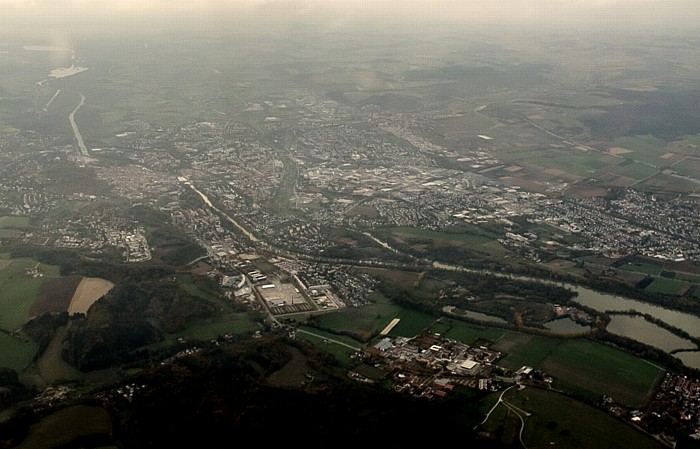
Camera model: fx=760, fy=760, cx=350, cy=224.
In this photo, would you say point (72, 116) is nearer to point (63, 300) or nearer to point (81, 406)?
point (63, 300)

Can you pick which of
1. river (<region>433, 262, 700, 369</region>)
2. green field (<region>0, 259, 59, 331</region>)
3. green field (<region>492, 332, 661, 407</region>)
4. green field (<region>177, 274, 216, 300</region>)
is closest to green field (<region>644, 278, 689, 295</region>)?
river (<region>433, 262, 700, 369</region>)

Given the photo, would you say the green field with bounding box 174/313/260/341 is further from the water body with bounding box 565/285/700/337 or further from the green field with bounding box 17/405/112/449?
the water body with bounding box 565/285/700/337

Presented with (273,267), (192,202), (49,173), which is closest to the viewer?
A: (273,267)

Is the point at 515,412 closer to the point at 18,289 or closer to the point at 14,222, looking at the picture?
the point at 18,289

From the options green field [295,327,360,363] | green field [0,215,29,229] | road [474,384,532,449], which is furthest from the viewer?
green field [0,215,29,229]

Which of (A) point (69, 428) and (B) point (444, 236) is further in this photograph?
(B) point (444, 236)

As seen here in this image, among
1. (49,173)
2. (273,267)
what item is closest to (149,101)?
(49,173)

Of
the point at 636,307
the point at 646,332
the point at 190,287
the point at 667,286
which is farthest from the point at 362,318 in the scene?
the point at 667,286
